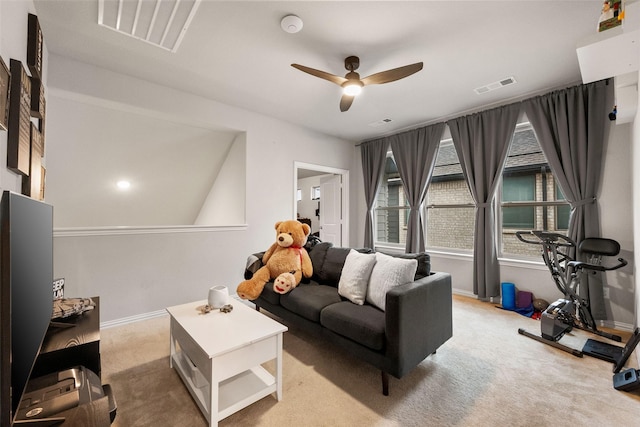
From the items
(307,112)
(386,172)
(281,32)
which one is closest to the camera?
(281,32)

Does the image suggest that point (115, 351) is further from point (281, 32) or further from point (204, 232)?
point (281, 32)

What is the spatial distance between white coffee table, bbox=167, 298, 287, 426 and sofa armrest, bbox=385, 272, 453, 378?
2.27 ft

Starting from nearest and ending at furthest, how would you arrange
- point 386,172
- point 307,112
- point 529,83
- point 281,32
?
point 281,32 < point 529,83 < point 307,112 < point 386,172

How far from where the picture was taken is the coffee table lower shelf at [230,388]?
1.56 metres

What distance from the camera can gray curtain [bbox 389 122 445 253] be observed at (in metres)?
4.22

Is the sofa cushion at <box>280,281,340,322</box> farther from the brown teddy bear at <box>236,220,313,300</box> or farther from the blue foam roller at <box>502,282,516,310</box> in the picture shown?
the blue foam roller at <box>502,282,516,310</box>

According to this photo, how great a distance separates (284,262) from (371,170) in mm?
3059

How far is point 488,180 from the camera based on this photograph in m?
3.62

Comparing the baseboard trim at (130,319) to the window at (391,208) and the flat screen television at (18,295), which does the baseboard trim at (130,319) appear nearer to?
the flat screen television at (18,295)

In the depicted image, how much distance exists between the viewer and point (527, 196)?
3529mm

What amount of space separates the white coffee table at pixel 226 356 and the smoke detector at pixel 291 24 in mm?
2240

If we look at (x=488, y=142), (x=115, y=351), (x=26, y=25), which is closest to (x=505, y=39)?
(x=488, y=142)

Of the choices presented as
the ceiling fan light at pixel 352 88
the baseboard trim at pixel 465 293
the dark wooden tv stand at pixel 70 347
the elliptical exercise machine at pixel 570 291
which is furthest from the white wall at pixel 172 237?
the elliptical exercise machine at pixel 570 291

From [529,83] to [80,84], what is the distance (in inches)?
189
